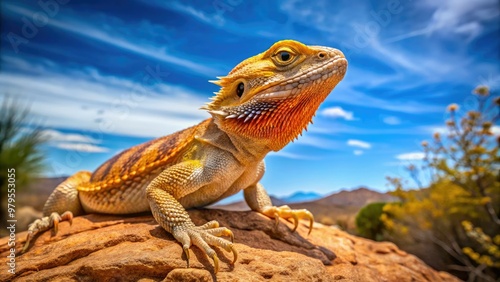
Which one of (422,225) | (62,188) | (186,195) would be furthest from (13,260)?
(422,225)

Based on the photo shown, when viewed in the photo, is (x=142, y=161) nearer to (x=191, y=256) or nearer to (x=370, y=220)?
(x=191, y=256)

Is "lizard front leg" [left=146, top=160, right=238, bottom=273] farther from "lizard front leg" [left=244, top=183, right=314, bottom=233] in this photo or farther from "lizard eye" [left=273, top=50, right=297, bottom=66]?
"lizard eye" [left=273, top=50, right=297, bottom=66]

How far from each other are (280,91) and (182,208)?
3.84 ft

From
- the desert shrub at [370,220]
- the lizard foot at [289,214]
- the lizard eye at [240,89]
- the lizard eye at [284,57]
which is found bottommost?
the lizard foot at [289,214]

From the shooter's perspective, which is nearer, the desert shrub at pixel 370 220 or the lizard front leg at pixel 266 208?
the lizard front leg at pixel 266 208

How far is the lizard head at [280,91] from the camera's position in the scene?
9.92 feet

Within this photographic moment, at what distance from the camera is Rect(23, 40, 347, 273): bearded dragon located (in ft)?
9.88

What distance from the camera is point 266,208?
398cm

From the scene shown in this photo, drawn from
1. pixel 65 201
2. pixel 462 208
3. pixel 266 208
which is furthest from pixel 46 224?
pixel 462 208

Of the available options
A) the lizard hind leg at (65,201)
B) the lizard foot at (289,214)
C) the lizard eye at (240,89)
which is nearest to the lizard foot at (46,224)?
the lizard hind leg at (65,201)

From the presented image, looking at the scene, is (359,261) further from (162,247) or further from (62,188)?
(62,188)

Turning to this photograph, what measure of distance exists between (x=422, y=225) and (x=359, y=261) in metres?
5.98

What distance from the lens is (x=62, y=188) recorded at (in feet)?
13.6

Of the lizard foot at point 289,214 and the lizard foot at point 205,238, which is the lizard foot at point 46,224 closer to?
the lizard foot at point 205,238
